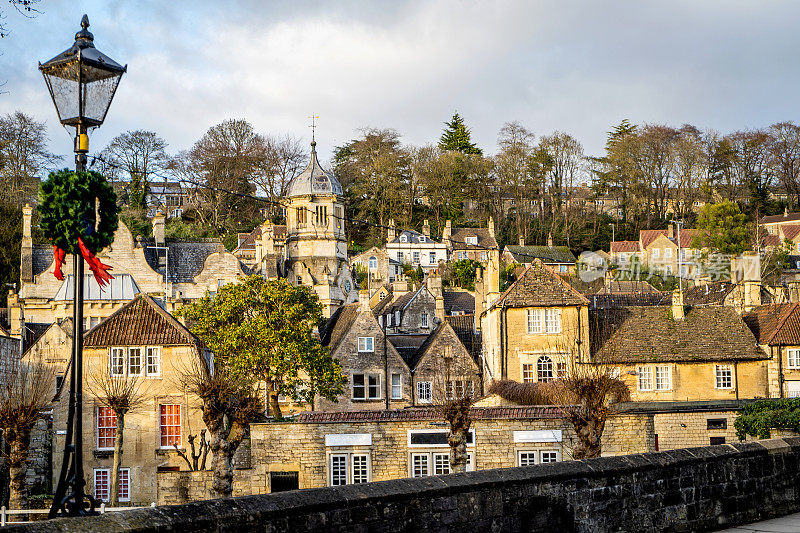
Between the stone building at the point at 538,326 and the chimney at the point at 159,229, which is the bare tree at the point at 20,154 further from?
the stone building at the point at 538,326

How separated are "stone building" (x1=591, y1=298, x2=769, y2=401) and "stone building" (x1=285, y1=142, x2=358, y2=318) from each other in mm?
35280

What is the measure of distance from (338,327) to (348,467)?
23.0 m

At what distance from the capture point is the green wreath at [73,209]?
11.5m

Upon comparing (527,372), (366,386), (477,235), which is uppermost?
(477,235)

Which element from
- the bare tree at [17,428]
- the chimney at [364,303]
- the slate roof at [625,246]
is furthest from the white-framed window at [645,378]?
the slate roof at [625,246]

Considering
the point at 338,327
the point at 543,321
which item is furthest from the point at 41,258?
the point at 543,321

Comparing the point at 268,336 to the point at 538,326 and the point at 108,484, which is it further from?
the point at 538,326

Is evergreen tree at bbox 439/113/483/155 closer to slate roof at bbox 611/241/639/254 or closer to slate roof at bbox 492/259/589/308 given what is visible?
slate roof at bbox 611/241/639/254

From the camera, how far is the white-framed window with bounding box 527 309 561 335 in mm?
45987

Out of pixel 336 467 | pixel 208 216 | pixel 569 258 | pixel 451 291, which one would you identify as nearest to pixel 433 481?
pixel 336 467

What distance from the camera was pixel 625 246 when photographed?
10144 cm

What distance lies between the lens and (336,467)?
33.2 m

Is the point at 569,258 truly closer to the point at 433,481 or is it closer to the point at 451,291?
the point at 451,291

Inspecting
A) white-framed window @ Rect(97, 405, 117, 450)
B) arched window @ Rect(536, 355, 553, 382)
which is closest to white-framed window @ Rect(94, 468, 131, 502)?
white-framed window @ Rect(97, 405, 117, 450)
